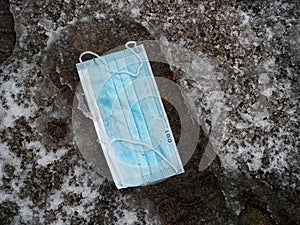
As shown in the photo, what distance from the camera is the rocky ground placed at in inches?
71.9

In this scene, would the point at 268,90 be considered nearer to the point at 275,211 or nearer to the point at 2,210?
the point at 275,211

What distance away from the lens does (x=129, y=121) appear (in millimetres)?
1804

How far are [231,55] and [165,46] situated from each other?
307mm

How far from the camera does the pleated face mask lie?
1801 millimetres

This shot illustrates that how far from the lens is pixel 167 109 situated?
1850 mm

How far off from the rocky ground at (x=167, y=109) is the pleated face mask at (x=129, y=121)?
0.06 metres

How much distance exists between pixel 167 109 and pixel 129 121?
0.60ft

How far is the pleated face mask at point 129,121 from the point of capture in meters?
1.80

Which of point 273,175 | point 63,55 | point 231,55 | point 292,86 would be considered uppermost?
point 63,55

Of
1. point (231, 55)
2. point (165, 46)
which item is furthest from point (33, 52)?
point (231, 55)

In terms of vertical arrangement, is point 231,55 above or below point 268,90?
above

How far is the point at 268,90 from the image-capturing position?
1.88 metres

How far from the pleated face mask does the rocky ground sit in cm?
6

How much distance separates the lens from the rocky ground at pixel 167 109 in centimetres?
183
